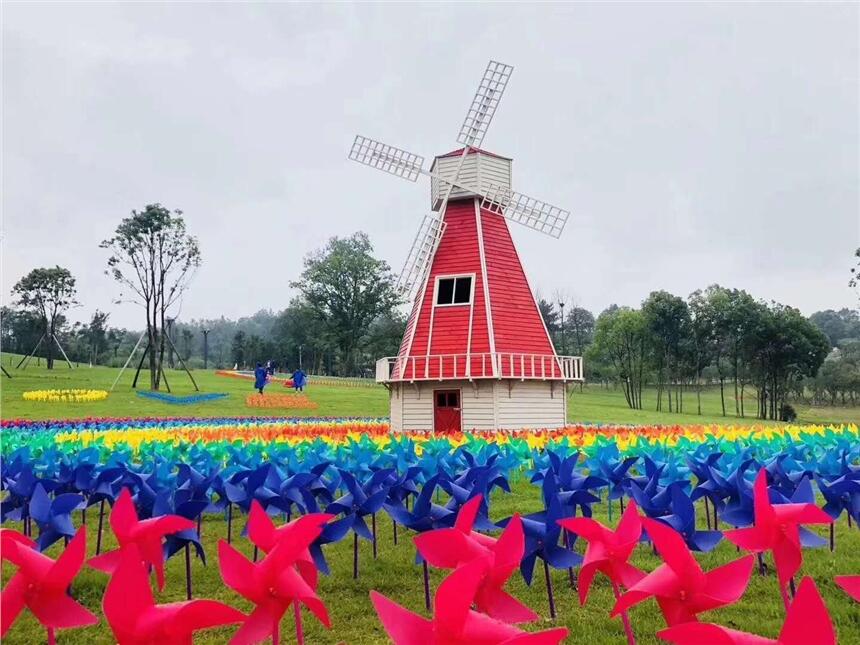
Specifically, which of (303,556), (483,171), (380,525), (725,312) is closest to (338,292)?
(725,312)

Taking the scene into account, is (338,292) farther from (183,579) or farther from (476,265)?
(183,579)

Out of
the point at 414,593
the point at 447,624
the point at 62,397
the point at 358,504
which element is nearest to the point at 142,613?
the point at 447,624

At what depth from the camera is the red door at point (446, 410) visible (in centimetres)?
1589

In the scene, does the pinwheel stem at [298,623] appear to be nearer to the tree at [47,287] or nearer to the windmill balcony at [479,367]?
the windmill balcony at [479,367]

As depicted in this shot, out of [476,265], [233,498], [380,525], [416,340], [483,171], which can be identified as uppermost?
[483,171]

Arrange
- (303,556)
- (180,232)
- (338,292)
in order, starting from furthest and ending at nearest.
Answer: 1. (338,292)
2. (180,232)
3. (303,556)

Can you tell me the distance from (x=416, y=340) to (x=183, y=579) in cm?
1175

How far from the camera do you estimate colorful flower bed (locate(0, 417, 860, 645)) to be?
158cm

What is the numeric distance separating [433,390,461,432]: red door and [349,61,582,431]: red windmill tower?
0.02 m

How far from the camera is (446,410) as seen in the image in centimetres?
1600

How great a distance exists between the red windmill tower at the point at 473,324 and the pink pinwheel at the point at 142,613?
13.6 meters

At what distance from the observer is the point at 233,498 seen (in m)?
4.63

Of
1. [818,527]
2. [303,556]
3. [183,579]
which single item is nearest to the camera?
[303,556]

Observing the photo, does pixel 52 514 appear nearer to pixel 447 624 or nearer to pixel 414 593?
pixel 414 593
